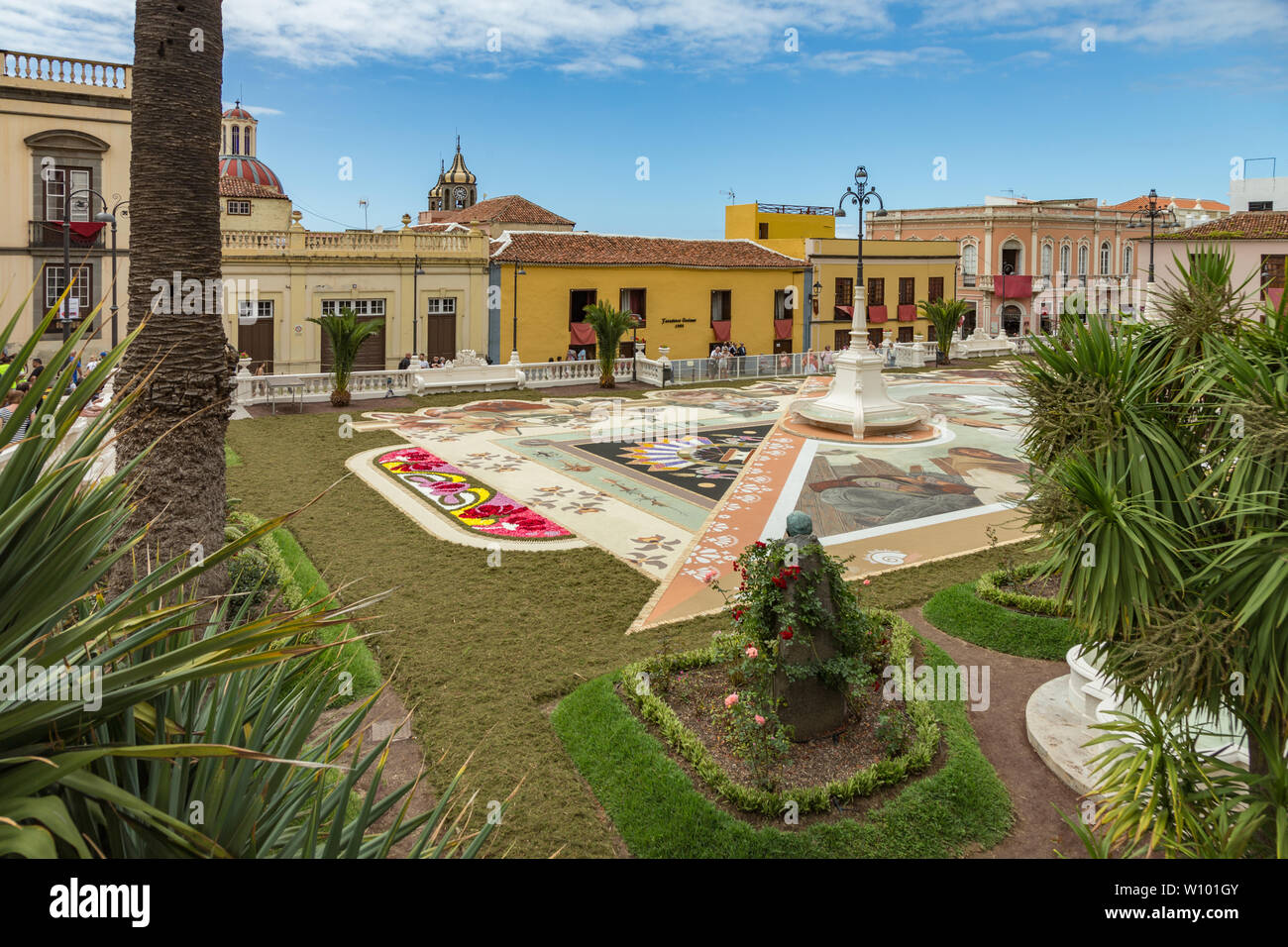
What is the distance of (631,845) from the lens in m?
6.53

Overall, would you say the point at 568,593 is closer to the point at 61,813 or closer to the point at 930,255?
the point at 61,813

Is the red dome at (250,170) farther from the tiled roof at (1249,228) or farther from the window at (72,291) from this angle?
the tiled roof at (1249,228)

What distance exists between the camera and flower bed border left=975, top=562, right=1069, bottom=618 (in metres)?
10.5

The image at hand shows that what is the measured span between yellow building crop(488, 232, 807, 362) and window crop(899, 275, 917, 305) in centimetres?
698

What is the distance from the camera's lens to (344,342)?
992 inches

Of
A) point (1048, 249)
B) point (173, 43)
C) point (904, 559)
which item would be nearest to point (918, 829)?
point (904, 559)

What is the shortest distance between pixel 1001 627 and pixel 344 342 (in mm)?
19723

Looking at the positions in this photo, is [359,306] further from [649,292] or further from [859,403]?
[859,403]

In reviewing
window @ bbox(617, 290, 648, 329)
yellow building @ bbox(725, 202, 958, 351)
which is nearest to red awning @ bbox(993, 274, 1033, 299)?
yellow building @ bbox(725, 202, 958, 351)

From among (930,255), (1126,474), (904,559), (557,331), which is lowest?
(904,559)

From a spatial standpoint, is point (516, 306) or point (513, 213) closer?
point (516, 306)

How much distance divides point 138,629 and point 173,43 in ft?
25.2

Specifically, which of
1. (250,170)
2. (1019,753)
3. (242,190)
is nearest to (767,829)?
(1019,753)

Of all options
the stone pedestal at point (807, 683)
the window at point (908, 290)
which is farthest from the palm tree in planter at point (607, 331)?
the window at point (908, 290)
